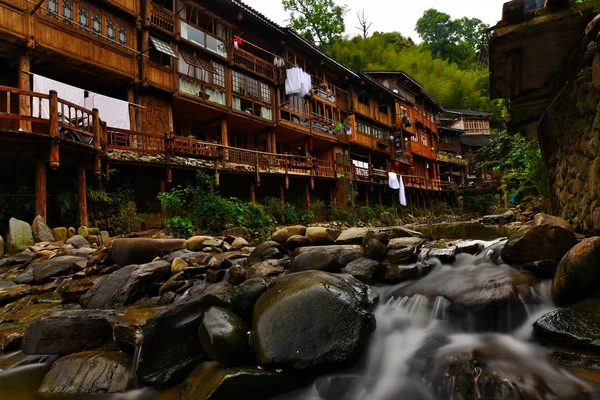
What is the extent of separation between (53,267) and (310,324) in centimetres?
637

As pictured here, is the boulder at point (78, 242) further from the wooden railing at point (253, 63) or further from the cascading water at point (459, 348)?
the wooden railing at point (253, 63)

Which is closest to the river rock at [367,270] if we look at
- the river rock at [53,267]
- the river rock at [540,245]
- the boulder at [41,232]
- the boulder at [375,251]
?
the boulder at [375,251]

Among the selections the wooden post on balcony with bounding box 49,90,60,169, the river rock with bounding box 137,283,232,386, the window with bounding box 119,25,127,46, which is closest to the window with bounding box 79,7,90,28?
the window with bounding box 119,25,127,46

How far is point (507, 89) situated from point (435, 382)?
588cm

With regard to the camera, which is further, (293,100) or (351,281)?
(293,100)

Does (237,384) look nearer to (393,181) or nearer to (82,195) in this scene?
(82,195)

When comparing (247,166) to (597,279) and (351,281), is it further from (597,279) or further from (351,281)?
(597,279)

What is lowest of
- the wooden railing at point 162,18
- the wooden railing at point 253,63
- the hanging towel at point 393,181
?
the hanging towel at point 393,181

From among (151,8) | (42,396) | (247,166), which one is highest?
(151,8)

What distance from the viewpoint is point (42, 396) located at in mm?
3352

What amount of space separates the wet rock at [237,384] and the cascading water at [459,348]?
0.16 m

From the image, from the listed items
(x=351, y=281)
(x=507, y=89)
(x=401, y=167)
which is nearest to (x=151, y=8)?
(x=507, y=89)

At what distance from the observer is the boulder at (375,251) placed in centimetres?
573

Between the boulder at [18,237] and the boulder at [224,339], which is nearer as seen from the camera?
the boulder at [224,339]
